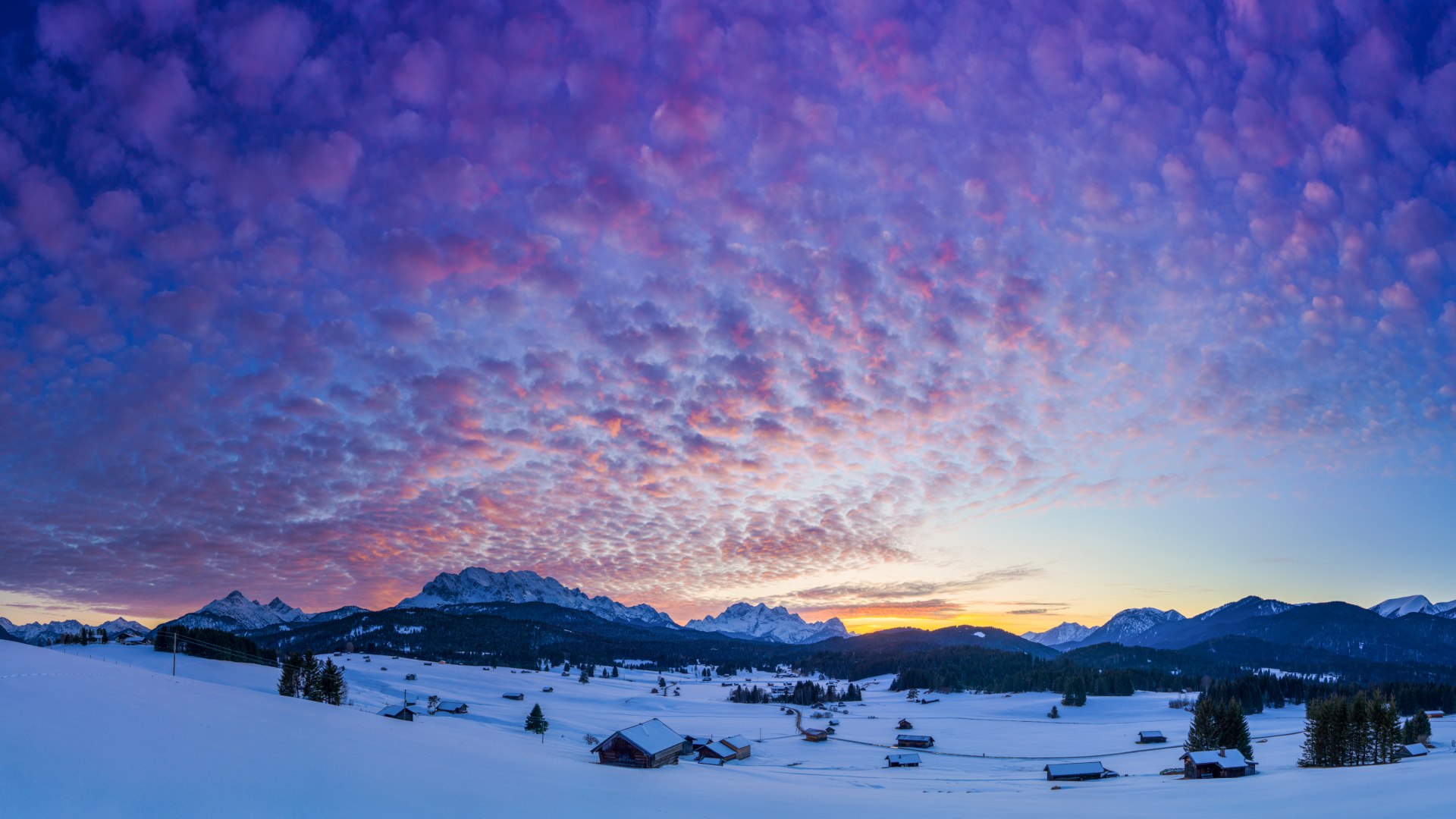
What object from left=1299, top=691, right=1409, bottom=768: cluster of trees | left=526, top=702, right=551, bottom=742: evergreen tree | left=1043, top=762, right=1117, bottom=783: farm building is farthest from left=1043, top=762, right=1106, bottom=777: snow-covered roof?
left=526, top=702, right=551, bottom=742: evergreen tree

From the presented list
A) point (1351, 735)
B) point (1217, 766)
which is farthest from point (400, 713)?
point (1351, 735)

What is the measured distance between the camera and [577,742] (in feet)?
235

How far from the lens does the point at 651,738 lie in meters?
51.2

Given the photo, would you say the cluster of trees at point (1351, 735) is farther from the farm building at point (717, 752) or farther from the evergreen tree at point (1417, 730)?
the farm building at point (717, 752)

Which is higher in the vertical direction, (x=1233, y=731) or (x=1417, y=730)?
(x=1233, y=731)

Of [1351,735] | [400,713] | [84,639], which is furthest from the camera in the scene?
[84,639]

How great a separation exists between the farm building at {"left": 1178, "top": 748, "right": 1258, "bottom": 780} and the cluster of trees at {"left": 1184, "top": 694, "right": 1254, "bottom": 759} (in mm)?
8673

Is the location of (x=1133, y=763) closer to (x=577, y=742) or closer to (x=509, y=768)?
(x=577, y=742)

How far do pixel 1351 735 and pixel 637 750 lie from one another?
49.9 m

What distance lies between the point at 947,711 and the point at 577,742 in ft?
284

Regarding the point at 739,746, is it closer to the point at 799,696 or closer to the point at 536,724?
→ the point at 536,724

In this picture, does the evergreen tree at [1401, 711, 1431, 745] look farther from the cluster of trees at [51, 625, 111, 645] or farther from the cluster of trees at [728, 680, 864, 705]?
the cluster of trees at [51, 625, 111, 645]

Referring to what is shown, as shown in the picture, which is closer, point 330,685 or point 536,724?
point 330,685

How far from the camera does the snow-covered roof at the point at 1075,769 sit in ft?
186
